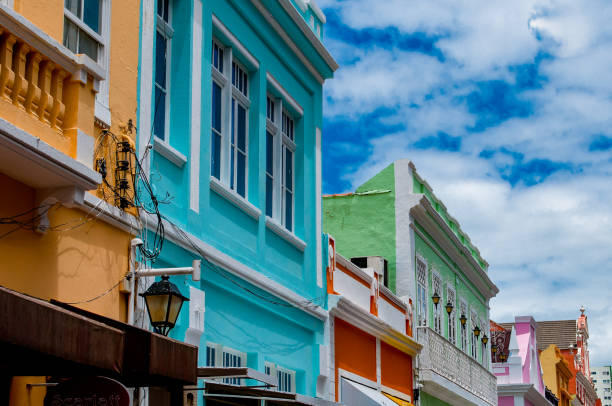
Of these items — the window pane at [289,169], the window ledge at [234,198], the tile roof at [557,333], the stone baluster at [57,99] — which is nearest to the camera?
the stone baluster at [57,99]

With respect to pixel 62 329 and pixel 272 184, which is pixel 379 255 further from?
pixel 62 329

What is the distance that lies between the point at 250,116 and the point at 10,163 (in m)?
5.91

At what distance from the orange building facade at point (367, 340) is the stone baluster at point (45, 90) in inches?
306

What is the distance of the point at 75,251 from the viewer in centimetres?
802

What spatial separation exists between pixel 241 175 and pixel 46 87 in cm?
528

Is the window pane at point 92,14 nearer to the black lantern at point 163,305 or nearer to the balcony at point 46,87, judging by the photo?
the balcony at point 46,87

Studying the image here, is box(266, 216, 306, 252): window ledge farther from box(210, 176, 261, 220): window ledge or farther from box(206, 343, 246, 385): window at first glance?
box(206, 343, 246, 385): window

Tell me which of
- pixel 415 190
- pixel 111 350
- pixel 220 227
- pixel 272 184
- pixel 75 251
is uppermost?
pixel 415 190

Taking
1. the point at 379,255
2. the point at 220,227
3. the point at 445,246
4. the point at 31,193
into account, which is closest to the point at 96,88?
the point at 31,193

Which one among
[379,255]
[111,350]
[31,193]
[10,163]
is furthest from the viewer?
[379,255]

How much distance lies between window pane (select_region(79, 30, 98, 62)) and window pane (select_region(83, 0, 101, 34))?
0.50ft

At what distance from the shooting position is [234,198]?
11.5 metres

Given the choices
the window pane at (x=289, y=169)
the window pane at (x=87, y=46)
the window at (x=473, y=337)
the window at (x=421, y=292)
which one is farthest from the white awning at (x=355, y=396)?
the window at (x=473, y=337)

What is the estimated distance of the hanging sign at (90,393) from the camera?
6027 millimetres
